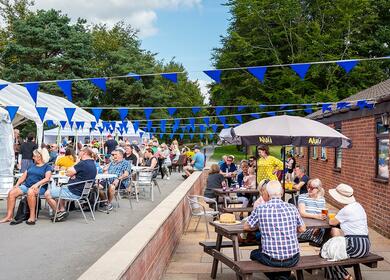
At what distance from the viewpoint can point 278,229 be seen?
4938mm

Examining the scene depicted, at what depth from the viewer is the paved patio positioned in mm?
6198

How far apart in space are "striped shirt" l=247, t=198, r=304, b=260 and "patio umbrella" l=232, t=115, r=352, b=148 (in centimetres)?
275

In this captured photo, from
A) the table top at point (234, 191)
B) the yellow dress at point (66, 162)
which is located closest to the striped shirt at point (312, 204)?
the table top at point (234, 191)

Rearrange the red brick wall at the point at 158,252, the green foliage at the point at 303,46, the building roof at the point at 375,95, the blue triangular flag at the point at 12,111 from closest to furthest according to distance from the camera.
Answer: the red brick wall at the point at 158,252 → the building roof at the point at 375,95 → the blue triangular flag at the point at 12,111 → the green foliage at the point at 303,46

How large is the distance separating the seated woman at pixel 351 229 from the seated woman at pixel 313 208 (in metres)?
0.70

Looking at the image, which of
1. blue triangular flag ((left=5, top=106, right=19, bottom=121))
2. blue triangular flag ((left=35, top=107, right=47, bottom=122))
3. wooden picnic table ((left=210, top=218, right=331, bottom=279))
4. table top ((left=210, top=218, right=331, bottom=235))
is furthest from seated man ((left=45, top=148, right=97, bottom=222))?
blue triangular flag ((left=35, top=107, right=47, bottom=122))

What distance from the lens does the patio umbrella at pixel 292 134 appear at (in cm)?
Answer: 768

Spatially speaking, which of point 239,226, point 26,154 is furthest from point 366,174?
point 26,154

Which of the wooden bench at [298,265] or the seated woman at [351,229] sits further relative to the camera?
the seated woman at [351,229]

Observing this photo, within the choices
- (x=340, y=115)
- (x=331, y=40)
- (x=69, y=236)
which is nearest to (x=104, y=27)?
(x=331, y=40)

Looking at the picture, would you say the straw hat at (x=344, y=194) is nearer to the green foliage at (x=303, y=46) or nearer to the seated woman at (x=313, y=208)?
the seated woman at (x=313, y=208)

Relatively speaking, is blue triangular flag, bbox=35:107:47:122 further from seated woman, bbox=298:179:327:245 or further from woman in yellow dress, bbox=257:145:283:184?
seated woman, bbox=298:179:327:245

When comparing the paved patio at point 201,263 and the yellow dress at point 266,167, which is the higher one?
the yellow dress at point 266,167

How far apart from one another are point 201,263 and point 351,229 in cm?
212
